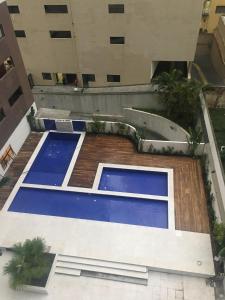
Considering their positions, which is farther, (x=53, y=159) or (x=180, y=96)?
(x=180, y=96)

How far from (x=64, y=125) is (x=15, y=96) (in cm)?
515

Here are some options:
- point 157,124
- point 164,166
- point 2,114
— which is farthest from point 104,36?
point 164,166

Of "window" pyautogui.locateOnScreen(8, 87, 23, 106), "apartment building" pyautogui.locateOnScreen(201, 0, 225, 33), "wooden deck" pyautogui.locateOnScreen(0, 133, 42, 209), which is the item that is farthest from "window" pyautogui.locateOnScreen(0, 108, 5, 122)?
"apartment building" pyautogui.locateOnScreen(201, 0, 225, 33)

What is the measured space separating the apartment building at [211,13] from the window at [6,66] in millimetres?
25733

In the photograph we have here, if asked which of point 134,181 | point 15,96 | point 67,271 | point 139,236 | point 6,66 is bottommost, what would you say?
point 67,271

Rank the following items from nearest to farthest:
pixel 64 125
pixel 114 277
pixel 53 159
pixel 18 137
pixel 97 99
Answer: pixel 114 277, pixel 53 159, pixel 18 137, pixel 64 125, pixel 97 99

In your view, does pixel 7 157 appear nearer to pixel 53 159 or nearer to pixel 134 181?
pixel 53 159

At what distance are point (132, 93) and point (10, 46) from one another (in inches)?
518

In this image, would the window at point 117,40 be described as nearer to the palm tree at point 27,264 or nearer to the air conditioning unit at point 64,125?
the air conditioning unit at point 64,125

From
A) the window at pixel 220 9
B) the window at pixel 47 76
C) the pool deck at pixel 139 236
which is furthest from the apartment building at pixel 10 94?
the window at pixel 220 9

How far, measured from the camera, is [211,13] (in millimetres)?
35562

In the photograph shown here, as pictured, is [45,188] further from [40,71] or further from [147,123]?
[40,71]

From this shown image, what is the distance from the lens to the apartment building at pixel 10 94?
22.0 m

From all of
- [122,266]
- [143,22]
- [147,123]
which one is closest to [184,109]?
[147,123]
